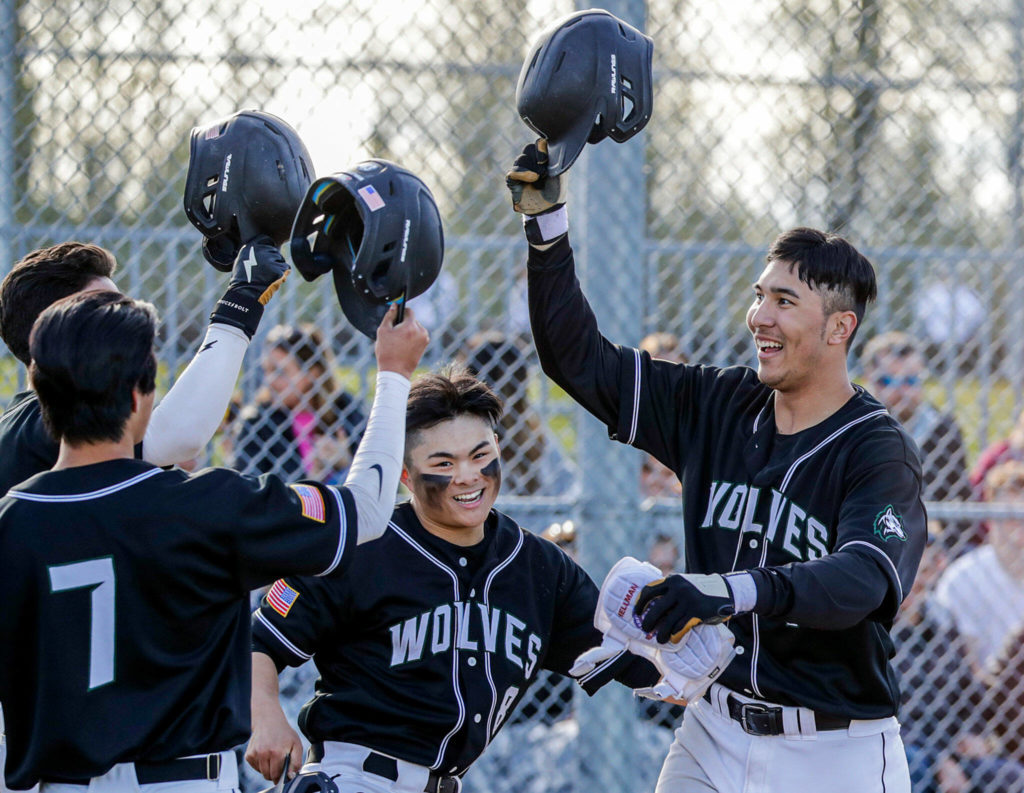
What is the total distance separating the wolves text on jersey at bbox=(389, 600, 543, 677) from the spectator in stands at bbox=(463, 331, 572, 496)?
49.5 inches

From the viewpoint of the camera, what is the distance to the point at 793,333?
2.87 metres

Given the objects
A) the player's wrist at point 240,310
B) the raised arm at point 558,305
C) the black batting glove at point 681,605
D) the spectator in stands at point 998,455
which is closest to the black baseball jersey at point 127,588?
the player's wrist at point 240,310

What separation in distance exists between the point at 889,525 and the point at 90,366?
1.63 m

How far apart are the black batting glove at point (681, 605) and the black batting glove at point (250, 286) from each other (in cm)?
96

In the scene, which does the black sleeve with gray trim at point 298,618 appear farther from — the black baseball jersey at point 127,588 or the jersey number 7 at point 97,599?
the jersey number 7 at point 97,599

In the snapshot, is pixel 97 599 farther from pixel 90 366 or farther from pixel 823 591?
pixel 823 591

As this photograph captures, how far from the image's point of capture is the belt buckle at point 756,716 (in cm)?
281

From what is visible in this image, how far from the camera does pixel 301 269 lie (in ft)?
8.34

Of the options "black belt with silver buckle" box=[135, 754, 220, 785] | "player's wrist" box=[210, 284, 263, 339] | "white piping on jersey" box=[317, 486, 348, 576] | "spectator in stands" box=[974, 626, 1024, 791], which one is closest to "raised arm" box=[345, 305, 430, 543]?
"white piping on jersey" box=[317, 486, 348, 576]

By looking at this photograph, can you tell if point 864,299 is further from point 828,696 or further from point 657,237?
point 657,237

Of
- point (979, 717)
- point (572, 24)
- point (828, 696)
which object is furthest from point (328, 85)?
point (979, 717)

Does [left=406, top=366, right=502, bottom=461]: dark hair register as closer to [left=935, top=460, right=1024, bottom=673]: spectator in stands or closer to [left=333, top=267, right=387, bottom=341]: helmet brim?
[left=333, top=267, right=387, bottom=341]: helmet brim

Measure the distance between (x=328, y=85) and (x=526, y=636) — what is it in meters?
1.83

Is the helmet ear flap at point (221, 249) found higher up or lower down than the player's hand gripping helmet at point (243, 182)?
lower down
